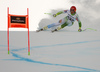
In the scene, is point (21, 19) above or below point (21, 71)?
above

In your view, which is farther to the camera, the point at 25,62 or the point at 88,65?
the point at 25,62

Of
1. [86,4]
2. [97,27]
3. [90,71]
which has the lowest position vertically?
[90,71]

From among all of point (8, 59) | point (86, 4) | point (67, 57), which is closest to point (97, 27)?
point (86, 4)

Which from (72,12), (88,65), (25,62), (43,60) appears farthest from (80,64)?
(72,12)

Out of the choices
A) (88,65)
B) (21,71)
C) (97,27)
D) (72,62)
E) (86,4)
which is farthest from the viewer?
(86,4)

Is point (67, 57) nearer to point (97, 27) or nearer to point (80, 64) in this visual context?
point (80, 64)

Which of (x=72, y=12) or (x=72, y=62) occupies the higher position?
(x=72, y=12)

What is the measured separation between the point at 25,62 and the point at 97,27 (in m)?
4.45

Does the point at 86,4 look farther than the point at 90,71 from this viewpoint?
Yes

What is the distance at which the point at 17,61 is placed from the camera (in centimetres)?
222

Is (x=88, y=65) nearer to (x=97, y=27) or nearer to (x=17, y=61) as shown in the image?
(x=17, y=61)

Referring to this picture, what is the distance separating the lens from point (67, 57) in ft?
8.02

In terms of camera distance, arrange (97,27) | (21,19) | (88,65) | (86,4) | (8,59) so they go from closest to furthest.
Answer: (88,65), (8,59), (21,19), (97,27), (86,4)

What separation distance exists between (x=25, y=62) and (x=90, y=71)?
80 centimetres
